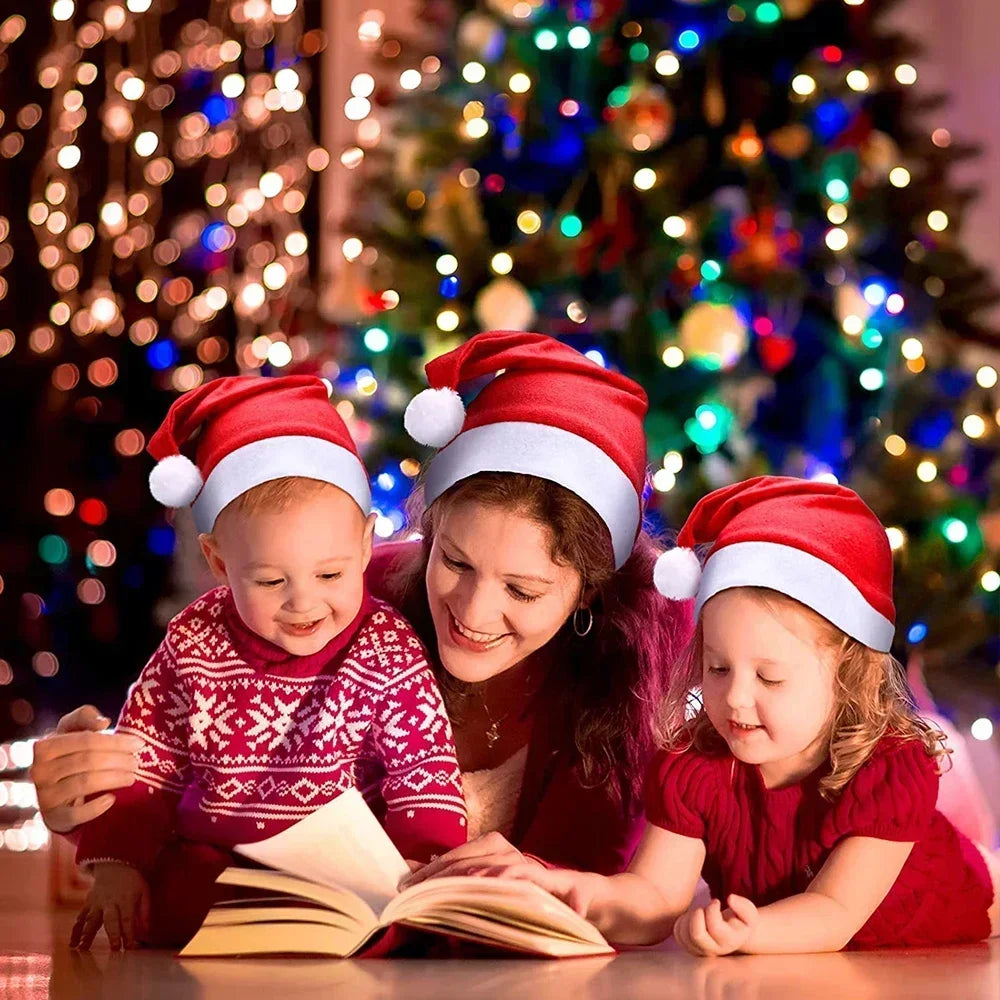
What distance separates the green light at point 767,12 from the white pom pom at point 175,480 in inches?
71.1

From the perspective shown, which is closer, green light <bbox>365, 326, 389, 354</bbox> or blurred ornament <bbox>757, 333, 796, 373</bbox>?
blurred ornament <bbox>757, 333, 796, 373</bbox>

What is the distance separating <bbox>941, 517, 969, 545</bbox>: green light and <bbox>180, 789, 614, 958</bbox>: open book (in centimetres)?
171

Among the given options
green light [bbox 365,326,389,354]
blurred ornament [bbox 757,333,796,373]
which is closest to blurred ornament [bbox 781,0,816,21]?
blurred ornament [bbox 757,333,796,373]

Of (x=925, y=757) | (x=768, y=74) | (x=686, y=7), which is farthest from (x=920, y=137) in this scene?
(x=925, y=757)

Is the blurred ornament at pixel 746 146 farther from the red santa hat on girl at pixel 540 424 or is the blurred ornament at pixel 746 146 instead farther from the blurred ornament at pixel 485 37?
the red santa hat on girl at pixel 540 424

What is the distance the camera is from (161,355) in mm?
5180

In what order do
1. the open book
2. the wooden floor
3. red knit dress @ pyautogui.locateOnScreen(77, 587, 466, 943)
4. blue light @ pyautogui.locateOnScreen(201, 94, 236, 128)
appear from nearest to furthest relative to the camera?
the wooden floor, the open book, red knit dress @ pyautogui.locateOnScreen(77, 587, 466, 943), blue light @ pyautogui.locateOnScreen(201, 94, 236, 128)

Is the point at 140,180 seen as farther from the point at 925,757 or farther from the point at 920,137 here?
the point at 925,757

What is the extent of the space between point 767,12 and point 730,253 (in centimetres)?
46

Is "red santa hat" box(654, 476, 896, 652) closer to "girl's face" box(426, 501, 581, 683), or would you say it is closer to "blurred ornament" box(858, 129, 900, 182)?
"girl's face" box(426, 501, 581, 683)

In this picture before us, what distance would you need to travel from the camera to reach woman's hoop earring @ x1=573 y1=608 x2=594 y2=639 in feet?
6.19

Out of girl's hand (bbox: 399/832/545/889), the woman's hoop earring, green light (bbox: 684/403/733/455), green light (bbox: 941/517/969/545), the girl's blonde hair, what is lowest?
A: girl's hand (bbox: 399/832/545/889)

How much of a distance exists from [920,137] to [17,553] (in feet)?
10.1

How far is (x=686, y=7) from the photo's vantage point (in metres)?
3.12
